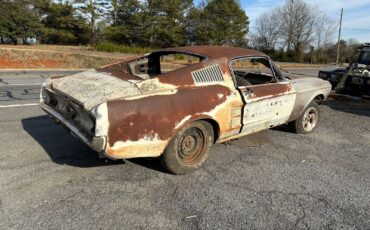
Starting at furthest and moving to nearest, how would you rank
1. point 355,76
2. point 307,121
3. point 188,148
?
point 355,76
point 307,121
point 188,148

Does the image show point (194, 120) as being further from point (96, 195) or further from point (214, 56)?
point (96, 195)

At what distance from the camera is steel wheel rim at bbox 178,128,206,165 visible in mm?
3969

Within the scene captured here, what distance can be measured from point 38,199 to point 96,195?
556 mm

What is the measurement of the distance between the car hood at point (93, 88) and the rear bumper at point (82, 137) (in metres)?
0.32

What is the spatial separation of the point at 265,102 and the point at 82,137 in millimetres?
2502

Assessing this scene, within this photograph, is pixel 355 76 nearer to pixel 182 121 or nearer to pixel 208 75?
pixel 208 75

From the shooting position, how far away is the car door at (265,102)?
14.6ft

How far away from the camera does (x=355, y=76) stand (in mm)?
9359

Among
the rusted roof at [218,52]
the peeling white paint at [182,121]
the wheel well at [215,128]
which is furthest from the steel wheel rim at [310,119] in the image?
the peeling white paint at [182,121]

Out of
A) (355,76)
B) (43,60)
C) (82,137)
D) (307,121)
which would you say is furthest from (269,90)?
(43,60)

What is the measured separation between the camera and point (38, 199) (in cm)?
332

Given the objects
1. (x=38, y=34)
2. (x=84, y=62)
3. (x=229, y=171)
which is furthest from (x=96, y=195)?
(x=38, y=34)

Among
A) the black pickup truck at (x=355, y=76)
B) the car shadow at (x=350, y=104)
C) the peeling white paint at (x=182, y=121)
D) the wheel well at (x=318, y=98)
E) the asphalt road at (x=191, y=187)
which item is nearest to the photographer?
the asphalt road at (x=191, y=187)

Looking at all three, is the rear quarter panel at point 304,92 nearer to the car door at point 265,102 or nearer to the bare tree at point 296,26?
the car door at point 265,102
